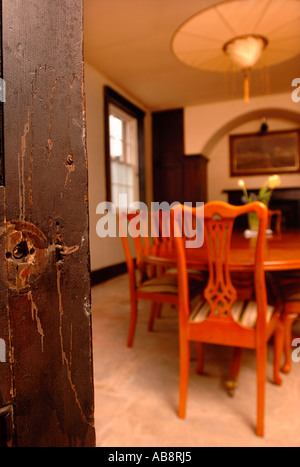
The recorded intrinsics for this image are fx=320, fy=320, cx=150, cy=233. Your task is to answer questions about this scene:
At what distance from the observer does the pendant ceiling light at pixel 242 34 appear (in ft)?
8.77

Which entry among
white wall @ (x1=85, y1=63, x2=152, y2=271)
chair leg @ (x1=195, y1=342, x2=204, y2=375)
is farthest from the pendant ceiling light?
chair leg @ (x1=195, y1=342, x2=204, y2=375)

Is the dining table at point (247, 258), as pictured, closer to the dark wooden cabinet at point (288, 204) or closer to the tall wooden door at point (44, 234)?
the tall wooden door at point (44, 234)

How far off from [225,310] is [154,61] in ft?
12.3

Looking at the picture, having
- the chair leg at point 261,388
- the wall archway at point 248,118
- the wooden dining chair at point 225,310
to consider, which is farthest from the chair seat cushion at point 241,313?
the wall archway at point 248,118

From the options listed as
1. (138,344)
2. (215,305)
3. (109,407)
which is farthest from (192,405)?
(138,344)

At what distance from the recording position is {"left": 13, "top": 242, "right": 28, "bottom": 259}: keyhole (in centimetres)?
35

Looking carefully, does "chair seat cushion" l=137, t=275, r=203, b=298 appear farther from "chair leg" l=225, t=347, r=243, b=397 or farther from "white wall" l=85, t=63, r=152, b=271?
"white wall" l=85, t=63, r=152, b=271

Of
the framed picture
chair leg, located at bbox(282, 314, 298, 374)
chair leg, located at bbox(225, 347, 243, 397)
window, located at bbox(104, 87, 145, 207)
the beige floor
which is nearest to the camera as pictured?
the beige floor

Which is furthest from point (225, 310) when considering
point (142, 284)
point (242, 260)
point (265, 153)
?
point (265, 153)

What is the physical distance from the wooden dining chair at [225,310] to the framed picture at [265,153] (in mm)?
5242

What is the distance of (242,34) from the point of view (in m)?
3.05

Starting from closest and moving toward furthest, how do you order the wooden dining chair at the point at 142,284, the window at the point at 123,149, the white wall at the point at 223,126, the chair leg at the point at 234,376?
the chair leg at the point at 234,376, the wooden dining chair at the point at 142,284, the window at the point at 123,149, the white wall at the point at 223,126

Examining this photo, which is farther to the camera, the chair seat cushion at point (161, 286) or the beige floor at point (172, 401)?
the chair seat cushion at point (161, 286)

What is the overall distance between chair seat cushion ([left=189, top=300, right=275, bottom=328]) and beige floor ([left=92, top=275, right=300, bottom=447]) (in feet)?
1.42
